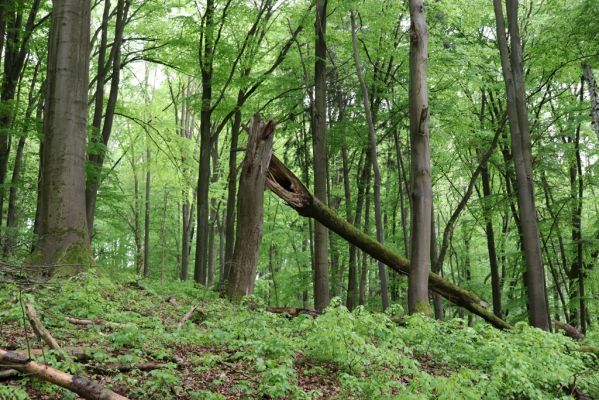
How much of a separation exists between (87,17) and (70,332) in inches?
225

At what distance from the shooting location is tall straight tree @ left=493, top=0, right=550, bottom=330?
28.5ft

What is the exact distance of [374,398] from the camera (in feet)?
12.9

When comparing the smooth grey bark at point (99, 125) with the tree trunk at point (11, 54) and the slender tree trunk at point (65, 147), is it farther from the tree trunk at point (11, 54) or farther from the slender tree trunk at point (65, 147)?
the slender tree trunk at point (65, 147)

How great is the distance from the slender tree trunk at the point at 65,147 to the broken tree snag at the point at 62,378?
4075 mm

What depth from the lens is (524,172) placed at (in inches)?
355

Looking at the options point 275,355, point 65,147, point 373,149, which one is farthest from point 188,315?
point 373,149

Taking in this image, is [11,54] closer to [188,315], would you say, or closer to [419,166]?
[188,315]

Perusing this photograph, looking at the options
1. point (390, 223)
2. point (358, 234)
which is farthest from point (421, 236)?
point (390, 223)

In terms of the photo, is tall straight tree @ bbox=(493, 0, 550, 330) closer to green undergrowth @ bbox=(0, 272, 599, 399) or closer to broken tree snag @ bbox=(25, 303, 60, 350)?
green undergrowth @ bbox=(0, 272, 599, 399)

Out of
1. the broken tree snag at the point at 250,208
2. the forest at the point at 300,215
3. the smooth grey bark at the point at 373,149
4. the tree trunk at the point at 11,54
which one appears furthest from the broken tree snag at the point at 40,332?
the smooth grey bark at the point at 373,149

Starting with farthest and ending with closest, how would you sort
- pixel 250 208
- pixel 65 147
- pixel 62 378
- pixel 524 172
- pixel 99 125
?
1. pixel 99 125
2. pixel 524 172
3. pixel 250 208
4. pixel 65 147
5. pixel 62 378

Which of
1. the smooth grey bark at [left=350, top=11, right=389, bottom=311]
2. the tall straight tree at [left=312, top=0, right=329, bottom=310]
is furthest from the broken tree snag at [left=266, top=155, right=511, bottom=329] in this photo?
the smooth grey bark at [left=350, top=11, right=389, bottom=311]

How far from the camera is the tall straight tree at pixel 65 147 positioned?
717cm

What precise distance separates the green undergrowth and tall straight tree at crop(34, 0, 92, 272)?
1.06m
